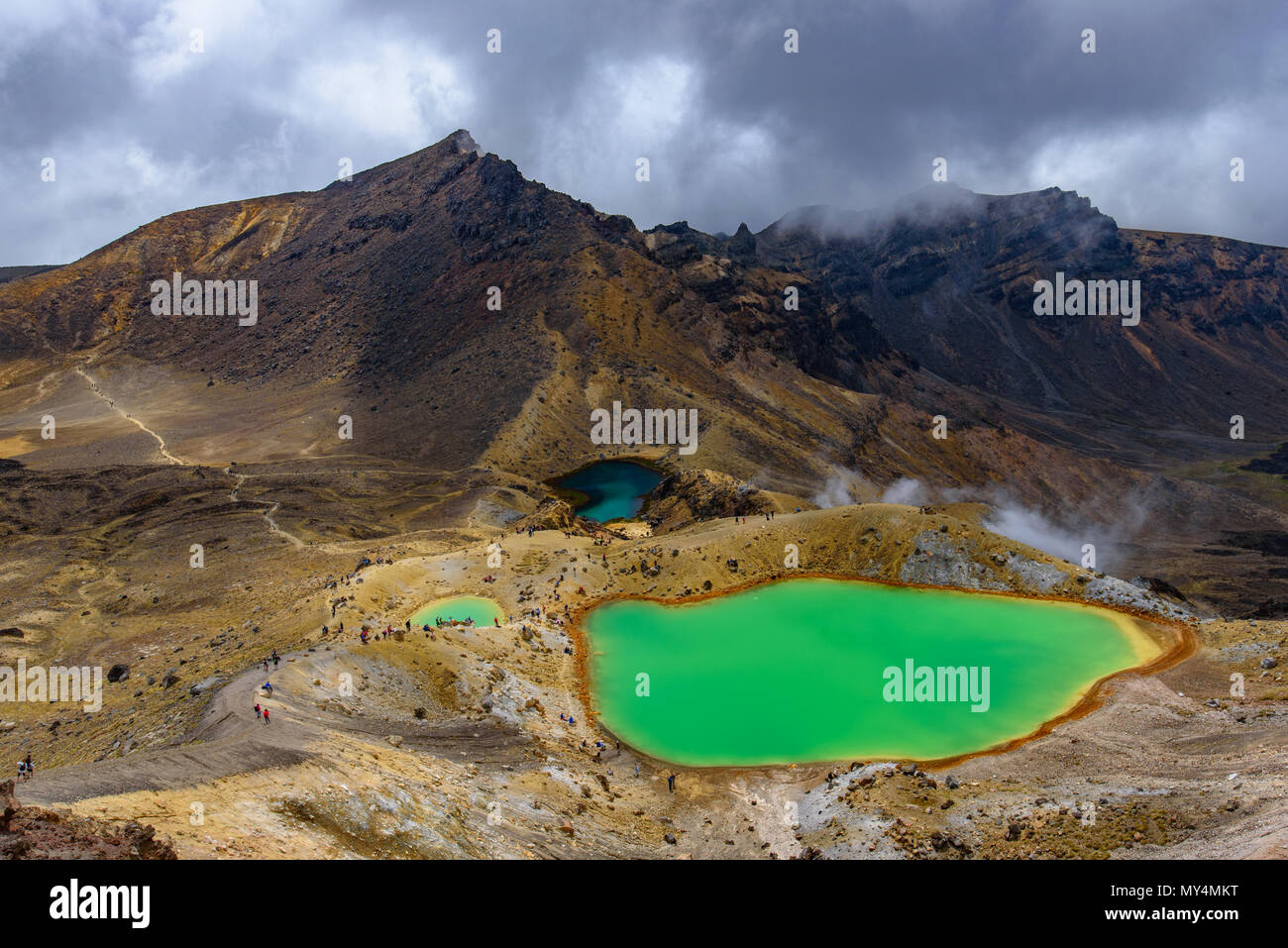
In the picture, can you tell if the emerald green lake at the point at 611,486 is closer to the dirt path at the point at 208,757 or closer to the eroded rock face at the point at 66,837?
the dirt path at the point at 208,757

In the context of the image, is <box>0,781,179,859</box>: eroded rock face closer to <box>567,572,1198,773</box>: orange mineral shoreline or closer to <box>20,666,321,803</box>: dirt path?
<box>20,666,321,803</box>: dirt path

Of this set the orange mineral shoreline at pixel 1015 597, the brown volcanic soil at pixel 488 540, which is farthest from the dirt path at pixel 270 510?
the orange mineral shoreline at pixel 1015 597

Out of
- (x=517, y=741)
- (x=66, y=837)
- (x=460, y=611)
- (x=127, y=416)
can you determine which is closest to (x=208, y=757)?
(x=66, y=837)

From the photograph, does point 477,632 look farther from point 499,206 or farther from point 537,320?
point 499,206

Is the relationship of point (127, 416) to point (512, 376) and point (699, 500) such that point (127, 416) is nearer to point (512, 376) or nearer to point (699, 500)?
point (512, 376)

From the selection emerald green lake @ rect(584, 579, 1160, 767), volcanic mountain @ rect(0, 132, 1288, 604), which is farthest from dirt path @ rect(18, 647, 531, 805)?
volcanic mountain @ rect(0, 132, 1288, 604)

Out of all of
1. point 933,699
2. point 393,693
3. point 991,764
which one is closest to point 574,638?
point 393,693

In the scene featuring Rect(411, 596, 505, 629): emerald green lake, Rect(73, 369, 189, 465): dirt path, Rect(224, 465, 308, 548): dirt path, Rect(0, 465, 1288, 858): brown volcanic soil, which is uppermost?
Rect(73, 369, 189, 465): dirt path
